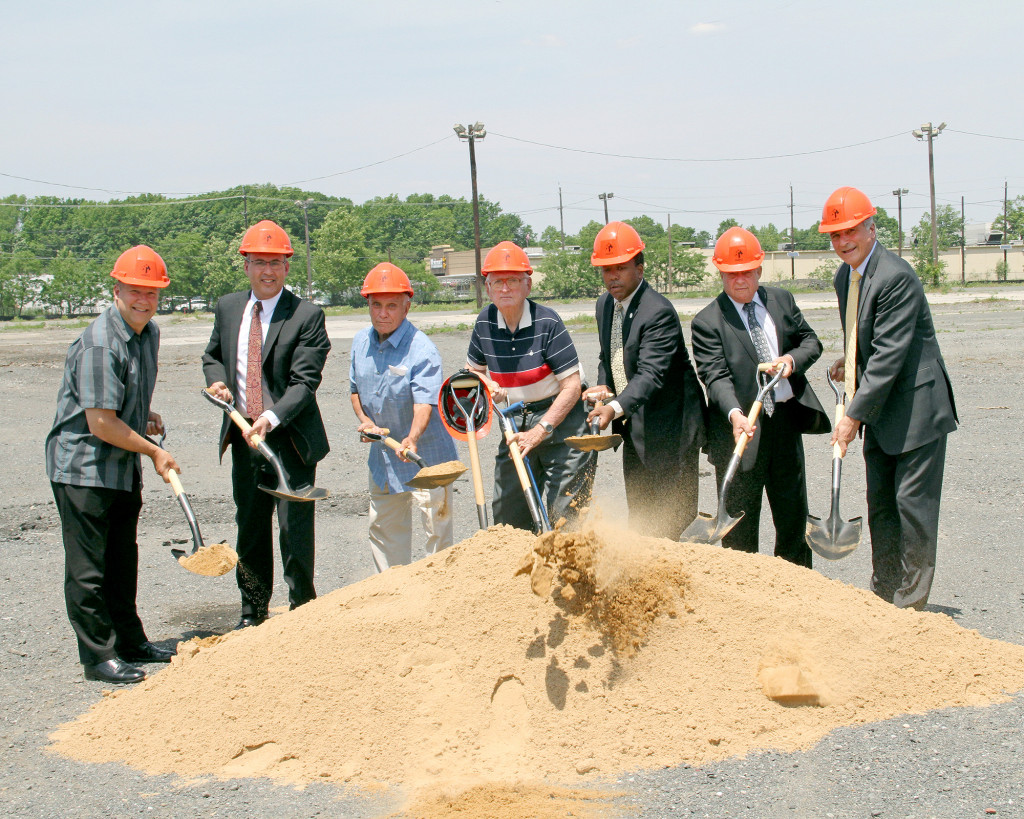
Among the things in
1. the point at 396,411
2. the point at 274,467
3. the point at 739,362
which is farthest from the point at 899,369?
the point at 274,467

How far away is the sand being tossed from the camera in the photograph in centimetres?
343

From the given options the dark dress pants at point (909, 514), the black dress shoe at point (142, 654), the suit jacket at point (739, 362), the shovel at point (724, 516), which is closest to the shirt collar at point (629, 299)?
the suit jacket at point (739, 362)

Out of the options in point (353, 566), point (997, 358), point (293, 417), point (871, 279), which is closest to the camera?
point (871, 279)

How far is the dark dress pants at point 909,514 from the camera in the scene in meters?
4.36

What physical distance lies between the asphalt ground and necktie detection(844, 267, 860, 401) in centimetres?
127

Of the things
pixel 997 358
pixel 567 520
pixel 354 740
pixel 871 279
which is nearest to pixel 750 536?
pixel 567 520

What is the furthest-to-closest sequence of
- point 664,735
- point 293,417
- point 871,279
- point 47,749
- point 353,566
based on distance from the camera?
point 353,566
point 293,417
point 871,279
point 47,749
point 664,735

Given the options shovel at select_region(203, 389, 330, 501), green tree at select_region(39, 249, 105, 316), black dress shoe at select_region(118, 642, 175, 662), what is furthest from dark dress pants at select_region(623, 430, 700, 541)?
green tree at select_region(39, 249, 105, 316)

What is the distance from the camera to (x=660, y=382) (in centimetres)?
474

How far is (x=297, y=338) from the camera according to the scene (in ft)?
16.4

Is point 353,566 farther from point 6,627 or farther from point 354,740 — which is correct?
point 354,740

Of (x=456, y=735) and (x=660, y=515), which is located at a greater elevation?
(x=660, y=515)

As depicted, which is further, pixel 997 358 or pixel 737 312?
pixel 997 358

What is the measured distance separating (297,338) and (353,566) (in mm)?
1749
